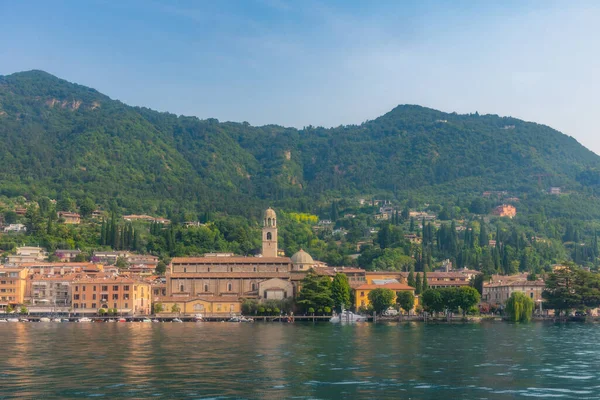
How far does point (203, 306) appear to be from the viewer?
113750 millimetres

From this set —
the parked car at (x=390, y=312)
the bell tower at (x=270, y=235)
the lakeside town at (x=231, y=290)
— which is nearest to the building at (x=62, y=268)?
the lakeside town at (x=231, y=290)

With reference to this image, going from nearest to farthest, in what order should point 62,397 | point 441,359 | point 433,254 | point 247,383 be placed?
point 62,397
point 247,383
point 441,359
point 433,254

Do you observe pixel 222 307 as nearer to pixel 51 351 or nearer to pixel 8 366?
pixel 51 351

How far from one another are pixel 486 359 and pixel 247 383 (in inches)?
675

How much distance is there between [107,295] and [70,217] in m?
65.3

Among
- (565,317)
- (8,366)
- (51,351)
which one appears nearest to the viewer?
(8,366)

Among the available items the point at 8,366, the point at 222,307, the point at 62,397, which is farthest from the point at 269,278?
the point at 62,397

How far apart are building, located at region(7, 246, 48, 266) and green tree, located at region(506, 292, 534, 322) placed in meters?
73.1

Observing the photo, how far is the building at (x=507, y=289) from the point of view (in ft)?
401

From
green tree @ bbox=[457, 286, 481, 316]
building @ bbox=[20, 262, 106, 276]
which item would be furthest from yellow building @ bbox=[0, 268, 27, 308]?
green tree @ bbox=[457, 286, 481, 316]

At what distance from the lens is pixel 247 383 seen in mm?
39875

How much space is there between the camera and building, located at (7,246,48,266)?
136875 mm

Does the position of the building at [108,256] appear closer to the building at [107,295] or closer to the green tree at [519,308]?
Answer: the building at [107,295]

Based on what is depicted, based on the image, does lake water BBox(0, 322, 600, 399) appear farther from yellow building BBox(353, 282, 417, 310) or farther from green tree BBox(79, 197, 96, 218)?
green tree BBox(79, 197, 96, 218)
